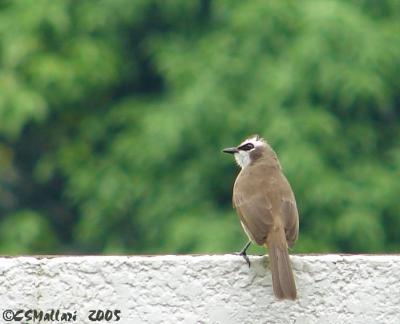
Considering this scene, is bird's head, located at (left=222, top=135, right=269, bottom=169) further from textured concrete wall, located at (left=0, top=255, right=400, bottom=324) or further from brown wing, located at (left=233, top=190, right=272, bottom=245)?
textured concrete wall, located at (left=0, top=255, right=400, bottom=324)

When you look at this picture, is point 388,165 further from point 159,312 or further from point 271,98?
point 159,312

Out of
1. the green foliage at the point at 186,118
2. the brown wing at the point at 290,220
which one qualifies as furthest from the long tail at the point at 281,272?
the green foliage at the point at 186,118

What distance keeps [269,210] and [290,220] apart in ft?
0.37

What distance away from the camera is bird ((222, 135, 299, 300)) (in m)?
5.04

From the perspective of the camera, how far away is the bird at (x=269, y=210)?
504 cm

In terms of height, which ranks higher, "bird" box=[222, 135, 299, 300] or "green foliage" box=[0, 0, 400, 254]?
"green foliage" box=[0, 0, 400, 254]

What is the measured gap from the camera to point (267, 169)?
6.11 metres

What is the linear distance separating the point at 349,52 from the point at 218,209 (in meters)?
1.97

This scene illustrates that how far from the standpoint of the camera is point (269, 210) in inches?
221

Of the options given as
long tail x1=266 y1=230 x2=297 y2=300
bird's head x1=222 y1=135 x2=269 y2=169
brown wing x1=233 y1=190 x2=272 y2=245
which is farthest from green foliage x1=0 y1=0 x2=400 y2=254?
long tail x1=266 y1=230 x2=297 y2=300

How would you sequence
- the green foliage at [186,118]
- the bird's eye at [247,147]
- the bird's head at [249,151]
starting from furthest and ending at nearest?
1. the green foliage at [186,118]
2. the bird's eye at [247,147]
3. the bird's head at [249,151]

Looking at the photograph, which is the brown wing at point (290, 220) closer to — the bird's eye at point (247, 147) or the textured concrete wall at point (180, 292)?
the textured concrete wall at point (180, 292)

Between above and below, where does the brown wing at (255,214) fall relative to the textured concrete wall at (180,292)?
above

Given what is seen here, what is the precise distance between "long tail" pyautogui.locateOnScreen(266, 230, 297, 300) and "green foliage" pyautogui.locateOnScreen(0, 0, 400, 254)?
6.68 m
